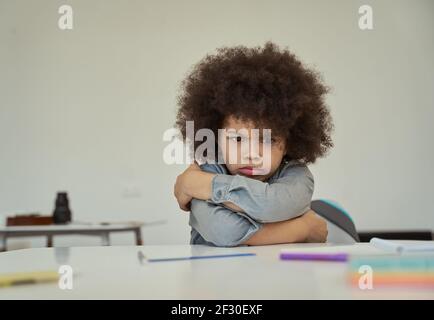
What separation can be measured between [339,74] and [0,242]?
2.59 m

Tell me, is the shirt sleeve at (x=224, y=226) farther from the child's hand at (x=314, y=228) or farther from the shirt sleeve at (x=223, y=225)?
the child's hand at (x=314, y=228)

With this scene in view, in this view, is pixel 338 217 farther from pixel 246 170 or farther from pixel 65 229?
pixel 65 229

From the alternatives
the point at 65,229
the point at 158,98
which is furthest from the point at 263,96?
the point at 158,98

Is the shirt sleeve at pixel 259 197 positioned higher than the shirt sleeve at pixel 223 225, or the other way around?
the shirt sleeve at pixel 259 197

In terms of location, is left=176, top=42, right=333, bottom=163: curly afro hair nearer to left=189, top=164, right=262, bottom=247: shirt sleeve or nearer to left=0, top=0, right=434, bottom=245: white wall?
left=189, top=164, right=262, bottom=247: shirt sleeve

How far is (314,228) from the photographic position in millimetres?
1018

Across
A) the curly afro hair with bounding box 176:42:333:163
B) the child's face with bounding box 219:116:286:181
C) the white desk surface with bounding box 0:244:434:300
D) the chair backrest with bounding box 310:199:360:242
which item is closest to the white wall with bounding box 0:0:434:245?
the chair backrest with bounding box 310:199:360:242

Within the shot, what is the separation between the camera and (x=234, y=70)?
103 centimetres

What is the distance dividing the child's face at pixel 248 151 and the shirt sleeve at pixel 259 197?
0.20ft

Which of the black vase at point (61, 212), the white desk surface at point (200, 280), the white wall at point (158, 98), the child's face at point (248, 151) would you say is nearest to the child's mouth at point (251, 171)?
the child's face at point (248, 151)

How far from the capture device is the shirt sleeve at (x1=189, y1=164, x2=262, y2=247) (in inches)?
35.7

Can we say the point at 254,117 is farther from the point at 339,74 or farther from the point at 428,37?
the point at 428,37

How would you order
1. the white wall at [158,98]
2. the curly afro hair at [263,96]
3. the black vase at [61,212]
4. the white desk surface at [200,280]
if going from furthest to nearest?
the white wall at [158,98]
the black vase at [61,212]
the curly afro hair at [263,96]
the white desk surface at [200,280]

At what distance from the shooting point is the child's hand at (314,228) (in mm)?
1008
